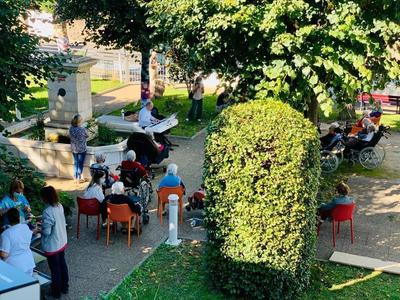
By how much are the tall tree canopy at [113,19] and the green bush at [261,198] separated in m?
8.24

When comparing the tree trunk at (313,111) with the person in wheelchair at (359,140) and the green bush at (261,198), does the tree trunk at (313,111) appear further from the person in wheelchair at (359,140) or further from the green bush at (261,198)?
the green bush at (261,198)

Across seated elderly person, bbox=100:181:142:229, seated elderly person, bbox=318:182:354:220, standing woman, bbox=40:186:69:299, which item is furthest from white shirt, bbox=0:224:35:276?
seated elderly person, bbox=318:182:354:220

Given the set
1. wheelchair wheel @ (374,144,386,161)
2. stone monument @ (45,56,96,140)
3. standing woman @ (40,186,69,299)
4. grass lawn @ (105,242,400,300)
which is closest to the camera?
standing woman @ (40,186,69,299)

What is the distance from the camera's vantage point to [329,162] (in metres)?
14.0

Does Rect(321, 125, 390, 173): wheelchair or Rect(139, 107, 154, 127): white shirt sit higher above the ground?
Rect(139, 107, 154, 127): white shirt

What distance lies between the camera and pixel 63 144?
1315 cm

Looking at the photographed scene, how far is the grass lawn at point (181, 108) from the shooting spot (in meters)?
17.3

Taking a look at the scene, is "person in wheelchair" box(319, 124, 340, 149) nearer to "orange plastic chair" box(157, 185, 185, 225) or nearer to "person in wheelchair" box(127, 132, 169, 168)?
"person in wheelchair" box(127, 132, 169, 168)

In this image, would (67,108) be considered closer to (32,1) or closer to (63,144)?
(63,144)

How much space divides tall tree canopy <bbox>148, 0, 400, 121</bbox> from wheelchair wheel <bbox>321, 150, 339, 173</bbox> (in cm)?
370

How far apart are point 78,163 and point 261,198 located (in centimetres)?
591

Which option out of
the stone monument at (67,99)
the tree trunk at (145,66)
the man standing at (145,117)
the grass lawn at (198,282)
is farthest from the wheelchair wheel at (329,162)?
the tree trunk at (145,66)

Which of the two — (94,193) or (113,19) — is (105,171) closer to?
(94,193)

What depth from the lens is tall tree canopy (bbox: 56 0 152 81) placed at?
1579 centimetres
